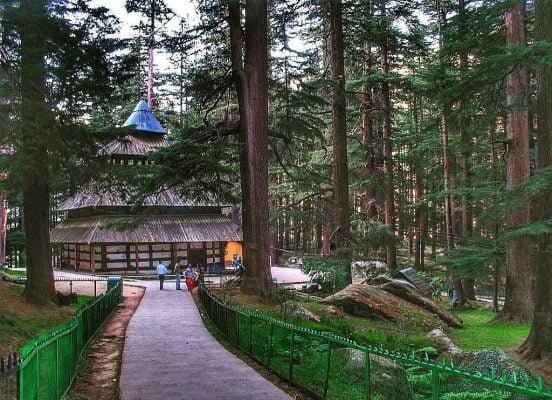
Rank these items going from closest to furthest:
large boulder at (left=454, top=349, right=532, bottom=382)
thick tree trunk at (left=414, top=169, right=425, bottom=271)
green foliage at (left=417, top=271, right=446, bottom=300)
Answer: large boulder at (left=454, top=349, right=532, bottom=382) < green foliage at (left=417, top=271, right=446, bottom=300) < thick tree trunk at (left=414, top=169, right=425, bottom=271)

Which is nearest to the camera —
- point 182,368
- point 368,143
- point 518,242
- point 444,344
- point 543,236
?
point 182,368

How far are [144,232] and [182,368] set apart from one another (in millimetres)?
29459

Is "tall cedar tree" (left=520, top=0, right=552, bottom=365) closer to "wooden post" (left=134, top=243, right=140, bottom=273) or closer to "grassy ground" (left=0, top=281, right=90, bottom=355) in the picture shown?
"grassy ground" (left=0, top=281, right=90, bottom=355)

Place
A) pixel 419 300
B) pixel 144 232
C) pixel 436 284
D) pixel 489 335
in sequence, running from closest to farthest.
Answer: pixel 489 335 < pixel 419 300 < pixel 436 284 < pixel 144 232

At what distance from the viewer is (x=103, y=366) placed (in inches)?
394

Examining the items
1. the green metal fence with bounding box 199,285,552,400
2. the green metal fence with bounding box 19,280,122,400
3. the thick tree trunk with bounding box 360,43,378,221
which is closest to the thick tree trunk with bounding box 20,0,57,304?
the green metal fence with bounding box 19,280,122,400

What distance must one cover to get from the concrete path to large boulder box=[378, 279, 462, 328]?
6785mm

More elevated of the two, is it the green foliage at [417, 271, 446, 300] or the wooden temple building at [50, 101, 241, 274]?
the wooden temple building at [50, 101, 241, 274]

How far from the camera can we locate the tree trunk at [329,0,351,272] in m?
18.3

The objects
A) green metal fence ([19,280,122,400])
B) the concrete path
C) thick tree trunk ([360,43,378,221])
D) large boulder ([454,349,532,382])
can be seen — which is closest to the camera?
green metal fence ([19,280,122,400])

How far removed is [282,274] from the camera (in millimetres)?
38750

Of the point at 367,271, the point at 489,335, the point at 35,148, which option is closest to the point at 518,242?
the point at 489,335

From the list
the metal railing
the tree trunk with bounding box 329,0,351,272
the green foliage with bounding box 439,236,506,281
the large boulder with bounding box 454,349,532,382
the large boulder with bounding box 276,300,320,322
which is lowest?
the large boulder with bounding box 454,349,532,382

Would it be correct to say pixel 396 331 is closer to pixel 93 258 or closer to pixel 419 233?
pixel 419 233
